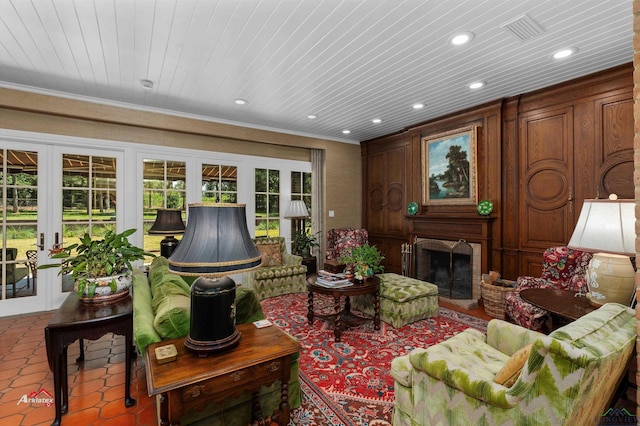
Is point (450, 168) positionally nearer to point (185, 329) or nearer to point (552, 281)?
point (552, 281)

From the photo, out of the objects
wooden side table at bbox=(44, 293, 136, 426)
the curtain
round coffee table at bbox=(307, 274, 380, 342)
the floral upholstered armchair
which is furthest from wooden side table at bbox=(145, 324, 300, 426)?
the curtain

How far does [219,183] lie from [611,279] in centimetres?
479

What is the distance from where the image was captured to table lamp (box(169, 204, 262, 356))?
1375 mm

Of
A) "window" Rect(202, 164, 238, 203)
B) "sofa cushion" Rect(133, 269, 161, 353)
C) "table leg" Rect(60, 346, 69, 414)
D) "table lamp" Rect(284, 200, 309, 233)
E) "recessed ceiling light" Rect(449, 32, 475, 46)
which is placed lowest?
"table leg" Rect(60, 346, 69, 414)

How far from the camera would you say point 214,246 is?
55.2 inches

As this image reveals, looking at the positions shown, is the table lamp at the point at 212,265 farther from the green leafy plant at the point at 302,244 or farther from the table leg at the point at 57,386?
the green leafy plant at the point at 302,244

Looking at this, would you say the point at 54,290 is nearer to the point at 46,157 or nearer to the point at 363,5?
the point at 46,157

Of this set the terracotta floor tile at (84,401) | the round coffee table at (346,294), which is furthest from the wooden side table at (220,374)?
the round coffee table at (346,294)

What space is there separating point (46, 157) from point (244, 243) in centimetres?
395

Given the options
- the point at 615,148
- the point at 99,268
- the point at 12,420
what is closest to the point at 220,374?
the point at 99,268

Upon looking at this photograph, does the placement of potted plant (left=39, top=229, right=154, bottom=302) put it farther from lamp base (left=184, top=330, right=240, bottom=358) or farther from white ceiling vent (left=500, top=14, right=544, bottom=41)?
white ceiling vent (left=500, top=14, right=544, bottom=41)

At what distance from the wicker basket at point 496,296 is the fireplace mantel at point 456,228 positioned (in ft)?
1.07

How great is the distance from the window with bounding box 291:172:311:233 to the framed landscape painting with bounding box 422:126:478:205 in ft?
7.17

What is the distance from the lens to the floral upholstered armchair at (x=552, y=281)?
2.72 metres
